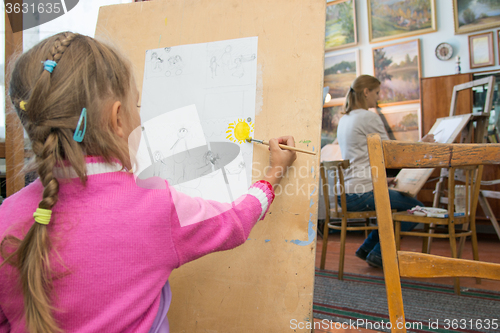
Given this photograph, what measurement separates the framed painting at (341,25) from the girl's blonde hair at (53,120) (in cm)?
404

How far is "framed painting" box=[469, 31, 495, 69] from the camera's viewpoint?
3.29 meters

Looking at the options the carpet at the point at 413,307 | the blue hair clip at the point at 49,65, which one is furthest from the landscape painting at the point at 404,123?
the blue hair clip at the point at 49,65

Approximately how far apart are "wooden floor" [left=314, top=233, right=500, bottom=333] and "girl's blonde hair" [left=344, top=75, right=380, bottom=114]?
3.67ft

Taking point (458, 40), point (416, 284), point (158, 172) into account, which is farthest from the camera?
point (458, 40)

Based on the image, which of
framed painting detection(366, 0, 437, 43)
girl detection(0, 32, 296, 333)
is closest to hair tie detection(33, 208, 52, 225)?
girl detection(0, 32, 296, 333)

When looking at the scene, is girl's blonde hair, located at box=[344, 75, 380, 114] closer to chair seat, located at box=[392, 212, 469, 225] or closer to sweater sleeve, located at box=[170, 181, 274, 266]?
chair seat, located at box=[392, 212, 469, 225]

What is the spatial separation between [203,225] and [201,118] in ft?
1.43

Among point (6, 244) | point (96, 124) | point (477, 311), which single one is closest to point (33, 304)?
point (6, 244)

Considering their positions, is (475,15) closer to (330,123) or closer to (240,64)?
(330,123)

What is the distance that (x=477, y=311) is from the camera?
4.84 feet

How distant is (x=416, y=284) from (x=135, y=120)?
1904mm

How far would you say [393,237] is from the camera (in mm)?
518

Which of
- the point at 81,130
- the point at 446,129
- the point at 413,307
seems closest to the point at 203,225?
the point at 81,130

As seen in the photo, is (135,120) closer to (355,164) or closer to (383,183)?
(383,183)
